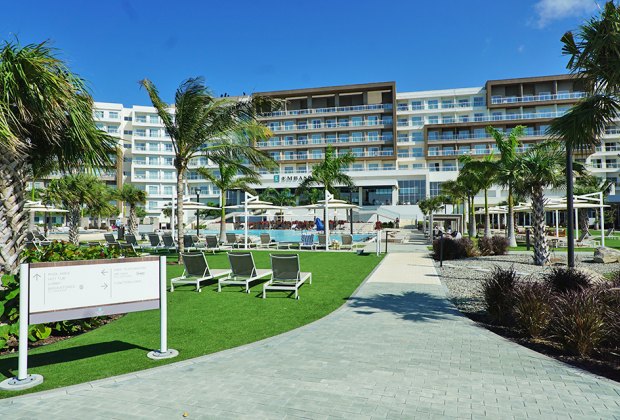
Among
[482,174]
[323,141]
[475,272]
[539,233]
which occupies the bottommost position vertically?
[475,272]

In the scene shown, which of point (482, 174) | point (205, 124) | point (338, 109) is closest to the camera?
point (205, 124)

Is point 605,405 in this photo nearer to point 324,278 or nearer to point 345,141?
point 324,278

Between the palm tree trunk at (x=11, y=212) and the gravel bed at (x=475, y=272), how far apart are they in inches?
297

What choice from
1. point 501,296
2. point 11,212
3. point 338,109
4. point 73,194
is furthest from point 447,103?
point 11,212

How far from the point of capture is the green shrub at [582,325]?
4.71 meters

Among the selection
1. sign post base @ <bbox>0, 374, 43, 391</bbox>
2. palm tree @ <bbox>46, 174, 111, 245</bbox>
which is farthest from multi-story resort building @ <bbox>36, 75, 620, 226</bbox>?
sign post base @ <bbox>0, 374, 43, 391</bbox>

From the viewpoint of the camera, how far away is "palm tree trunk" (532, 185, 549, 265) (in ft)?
43.5

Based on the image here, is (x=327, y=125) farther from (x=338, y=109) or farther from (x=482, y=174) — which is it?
(x=482, y=174)

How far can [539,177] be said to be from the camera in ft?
42.6

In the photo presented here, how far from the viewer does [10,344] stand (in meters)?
5.38

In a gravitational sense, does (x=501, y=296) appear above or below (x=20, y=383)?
above

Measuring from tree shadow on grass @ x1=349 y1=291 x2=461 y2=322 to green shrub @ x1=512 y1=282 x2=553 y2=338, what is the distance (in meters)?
1.17

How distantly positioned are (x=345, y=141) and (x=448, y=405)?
6633 cm

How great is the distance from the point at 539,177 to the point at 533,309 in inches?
357
